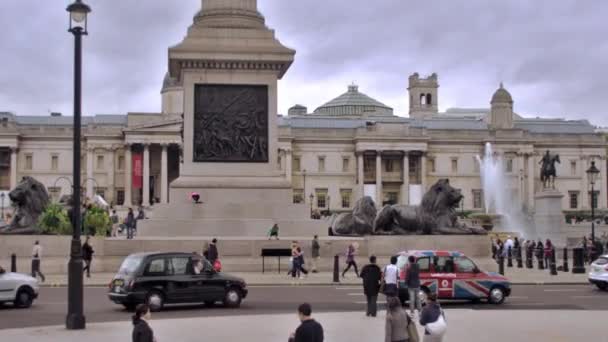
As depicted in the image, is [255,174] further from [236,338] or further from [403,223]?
[236,338]

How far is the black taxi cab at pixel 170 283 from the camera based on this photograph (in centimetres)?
2217

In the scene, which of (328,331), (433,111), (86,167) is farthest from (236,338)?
(433,111)

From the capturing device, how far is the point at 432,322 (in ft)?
42.3

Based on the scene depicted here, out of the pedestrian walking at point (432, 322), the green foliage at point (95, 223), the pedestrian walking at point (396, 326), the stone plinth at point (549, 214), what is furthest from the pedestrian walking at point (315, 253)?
the stone plinth at point (549, 214)

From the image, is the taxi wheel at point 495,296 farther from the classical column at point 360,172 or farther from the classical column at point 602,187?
the classical column at point 602,187

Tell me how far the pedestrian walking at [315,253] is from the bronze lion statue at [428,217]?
13.2ft

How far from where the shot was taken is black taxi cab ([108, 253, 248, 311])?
2217 cm

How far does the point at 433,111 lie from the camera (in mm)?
182375

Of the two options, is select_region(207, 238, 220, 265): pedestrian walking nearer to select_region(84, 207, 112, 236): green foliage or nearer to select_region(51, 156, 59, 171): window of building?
select_region(84, 207, 112, 236): green foliage

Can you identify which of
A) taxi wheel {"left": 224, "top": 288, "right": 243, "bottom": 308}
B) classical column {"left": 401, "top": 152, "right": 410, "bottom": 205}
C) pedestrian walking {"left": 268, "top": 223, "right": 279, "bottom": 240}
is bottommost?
taxi wheel {"left": 224, "top": 288, "right": 243, "bottom": 308}

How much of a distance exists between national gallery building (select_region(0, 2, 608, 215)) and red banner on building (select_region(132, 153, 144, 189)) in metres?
0.20

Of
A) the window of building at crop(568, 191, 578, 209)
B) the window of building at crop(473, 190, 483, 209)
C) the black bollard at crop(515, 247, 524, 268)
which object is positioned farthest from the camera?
the window of building at crop(568, 191, 578, 209)

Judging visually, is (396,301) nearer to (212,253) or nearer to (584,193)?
(212,253)

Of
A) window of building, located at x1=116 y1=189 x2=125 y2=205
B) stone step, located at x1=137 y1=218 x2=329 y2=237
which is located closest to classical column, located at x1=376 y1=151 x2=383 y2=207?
window of building, located at x1=116 y1=189 x2=125 y2=205
